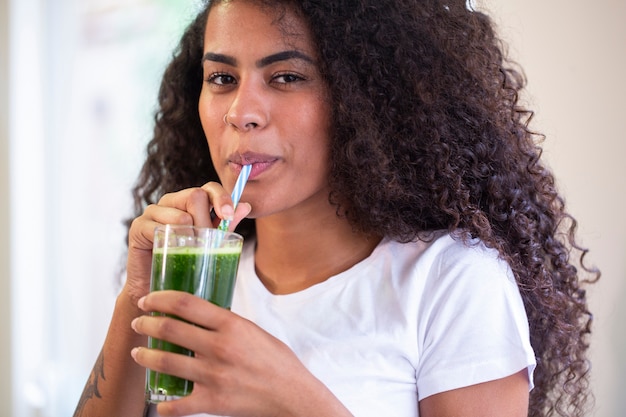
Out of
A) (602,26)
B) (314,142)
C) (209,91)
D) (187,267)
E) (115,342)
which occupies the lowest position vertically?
(115,342)

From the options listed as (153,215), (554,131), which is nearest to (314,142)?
(153,215)

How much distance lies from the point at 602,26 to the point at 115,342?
1.41 m

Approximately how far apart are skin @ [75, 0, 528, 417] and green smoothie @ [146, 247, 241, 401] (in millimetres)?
44

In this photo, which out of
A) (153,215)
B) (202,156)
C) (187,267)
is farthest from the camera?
(202,156)

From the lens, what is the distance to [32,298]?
3.18 metres

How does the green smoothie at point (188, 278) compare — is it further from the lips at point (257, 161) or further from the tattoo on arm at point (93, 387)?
the tattoo on arm at point (93, 387)

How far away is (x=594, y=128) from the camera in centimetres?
182

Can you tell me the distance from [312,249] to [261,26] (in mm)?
499

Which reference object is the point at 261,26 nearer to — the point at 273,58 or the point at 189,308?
the point at 273,58

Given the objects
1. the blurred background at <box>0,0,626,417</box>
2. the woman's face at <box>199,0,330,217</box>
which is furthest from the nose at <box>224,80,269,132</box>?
the blurred background at <box>0,0,626,417</box>

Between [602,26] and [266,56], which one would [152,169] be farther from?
[602,26]

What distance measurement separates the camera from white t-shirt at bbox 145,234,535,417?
1.32 meters

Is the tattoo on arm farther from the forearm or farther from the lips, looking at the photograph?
the lips

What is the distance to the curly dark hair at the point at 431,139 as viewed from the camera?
147 centimetres
